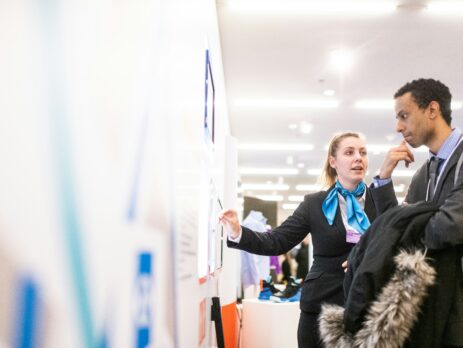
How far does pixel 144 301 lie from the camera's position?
0.93 meters

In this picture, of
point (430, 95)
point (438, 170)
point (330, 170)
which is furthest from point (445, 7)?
point (438, 170)

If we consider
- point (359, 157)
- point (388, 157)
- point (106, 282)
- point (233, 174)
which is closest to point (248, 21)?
point (233, 174)

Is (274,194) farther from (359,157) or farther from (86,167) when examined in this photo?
(86,167)

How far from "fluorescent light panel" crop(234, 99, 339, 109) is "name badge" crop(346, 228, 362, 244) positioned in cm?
487

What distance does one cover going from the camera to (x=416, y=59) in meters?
5.07

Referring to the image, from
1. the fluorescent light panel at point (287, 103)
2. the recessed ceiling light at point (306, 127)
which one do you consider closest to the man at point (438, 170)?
the fluorescent light panel at point (287, 103)

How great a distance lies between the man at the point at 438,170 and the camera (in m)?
1.21

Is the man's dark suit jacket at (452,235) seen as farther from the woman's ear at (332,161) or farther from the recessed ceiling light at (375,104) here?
the recessed ceiling light at (375,104)

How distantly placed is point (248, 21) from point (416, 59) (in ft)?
6.83

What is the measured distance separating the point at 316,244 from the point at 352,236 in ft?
0.55

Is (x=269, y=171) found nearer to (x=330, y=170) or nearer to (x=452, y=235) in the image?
(x=330, y=170)

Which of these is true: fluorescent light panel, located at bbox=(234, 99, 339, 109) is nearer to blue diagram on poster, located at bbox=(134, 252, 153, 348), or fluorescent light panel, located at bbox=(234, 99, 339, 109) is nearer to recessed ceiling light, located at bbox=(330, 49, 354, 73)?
recessed ceiling light, located at bbox=(330, 49, 354, 73)

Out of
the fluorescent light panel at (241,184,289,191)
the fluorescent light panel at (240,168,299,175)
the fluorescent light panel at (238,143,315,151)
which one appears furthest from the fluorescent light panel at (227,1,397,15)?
the fluorescent light panel at (241,184,289,191)

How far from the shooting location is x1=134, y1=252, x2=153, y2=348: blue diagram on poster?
2.89 feet
